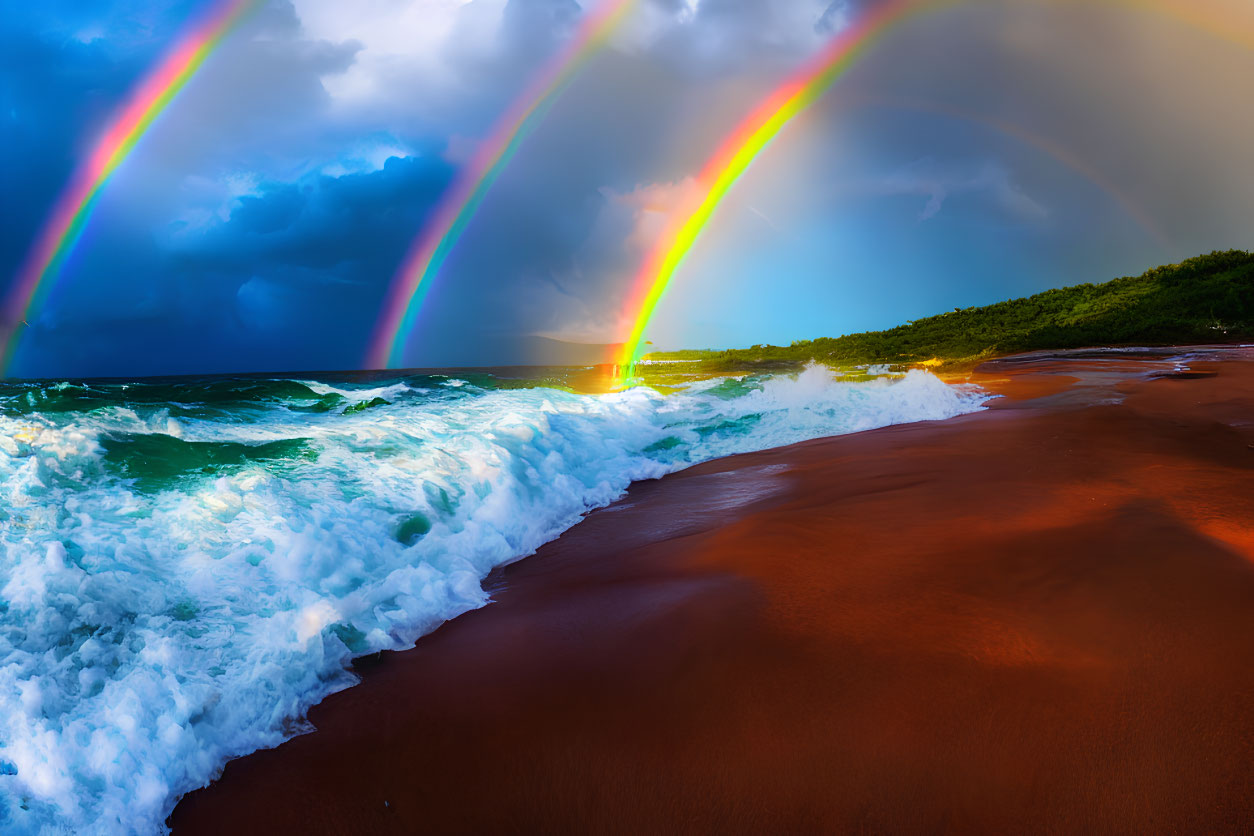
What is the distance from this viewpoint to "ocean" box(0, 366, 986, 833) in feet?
8.15

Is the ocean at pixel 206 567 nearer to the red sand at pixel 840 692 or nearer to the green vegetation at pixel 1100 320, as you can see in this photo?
the red sand at pixel 840 692

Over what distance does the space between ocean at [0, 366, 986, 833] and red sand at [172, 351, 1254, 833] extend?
30cm

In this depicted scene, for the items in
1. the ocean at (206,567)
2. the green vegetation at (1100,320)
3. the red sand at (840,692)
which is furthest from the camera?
the green vegetation at (1100,320)

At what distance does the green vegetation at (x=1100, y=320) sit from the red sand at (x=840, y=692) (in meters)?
28.0

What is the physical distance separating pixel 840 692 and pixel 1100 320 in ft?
124

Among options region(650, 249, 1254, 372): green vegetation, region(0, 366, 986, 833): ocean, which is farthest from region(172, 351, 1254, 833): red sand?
region(650, 249, 1254, 372): green vegetation

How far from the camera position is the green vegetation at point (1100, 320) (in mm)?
27172

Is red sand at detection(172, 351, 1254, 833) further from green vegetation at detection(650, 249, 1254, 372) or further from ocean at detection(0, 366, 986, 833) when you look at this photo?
green vegetation at detection(650, 249, 1254, 372)

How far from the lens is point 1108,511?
14.2 ft

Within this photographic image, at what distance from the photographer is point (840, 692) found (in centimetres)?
262

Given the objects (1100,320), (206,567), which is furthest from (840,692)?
(1100,320)

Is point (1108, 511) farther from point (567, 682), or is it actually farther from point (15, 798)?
point (15, 798)

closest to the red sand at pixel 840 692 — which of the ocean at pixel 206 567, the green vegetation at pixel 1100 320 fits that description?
the ocean at pixel 206 567

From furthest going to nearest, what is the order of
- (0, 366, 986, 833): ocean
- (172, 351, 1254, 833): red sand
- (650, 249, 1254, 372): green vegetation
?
(650, 249, 1254, 372): green vegetation < (0, 366, 986, 833): ocean < (172, 351, 1254, 833): red sand
